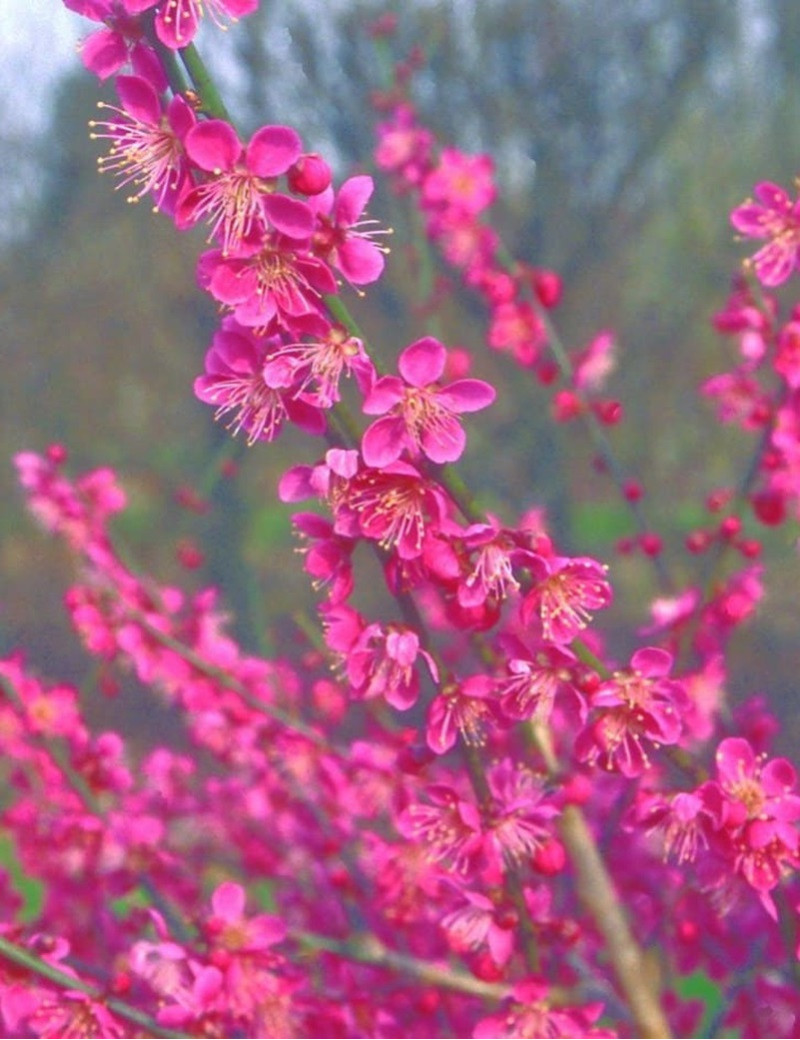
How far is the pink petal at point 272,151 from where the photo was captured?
1068mm

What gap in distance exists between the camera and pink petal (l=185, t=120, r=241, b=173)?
1.05 m

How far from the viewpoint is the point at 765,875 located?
121cm

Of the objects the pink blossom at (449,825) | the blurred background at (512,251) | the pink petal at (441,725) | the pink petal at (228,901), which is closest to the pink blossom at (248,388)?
the pink petal at (441,725)

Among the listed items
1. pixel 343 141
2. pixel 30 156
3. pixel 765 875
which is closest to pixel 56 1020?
pixel 765 875

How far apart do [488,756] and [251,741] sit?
0.89 meters

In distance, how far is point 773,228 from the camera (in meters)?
Result: 1.61

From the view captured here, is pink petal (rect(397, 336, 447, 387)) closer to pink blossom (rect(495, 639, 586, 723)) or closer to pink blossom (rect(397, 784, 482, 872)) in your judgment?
pink blossom (rect(495, 639, 586, 723))

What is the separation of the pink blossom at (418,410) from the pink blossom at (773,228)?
0.64 meters

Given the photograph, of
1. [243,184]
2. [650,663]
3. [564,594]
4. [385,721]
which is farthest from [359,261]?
[385,721]

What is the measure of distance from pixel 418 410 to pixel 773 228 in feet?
2.43

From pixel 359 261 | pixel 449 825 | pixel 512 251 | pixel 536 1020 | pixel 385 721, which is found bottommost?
pixel 536 1020

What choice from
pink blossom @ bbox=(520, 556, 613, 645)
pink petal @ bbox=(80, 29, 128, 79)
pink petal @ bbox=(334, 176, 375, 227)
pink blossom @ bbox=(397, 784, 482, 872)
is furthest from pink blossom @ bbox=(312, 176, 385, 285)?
pink blossom @ bbox=(397, 784, 482, 872)

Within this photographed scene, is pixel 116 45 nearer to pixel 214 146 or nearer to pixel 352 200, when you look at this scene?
pixel 214 146

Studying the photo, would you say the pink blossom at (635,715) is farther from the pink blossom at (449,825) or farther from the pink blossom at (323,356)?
the pink blossom at (323,356)
